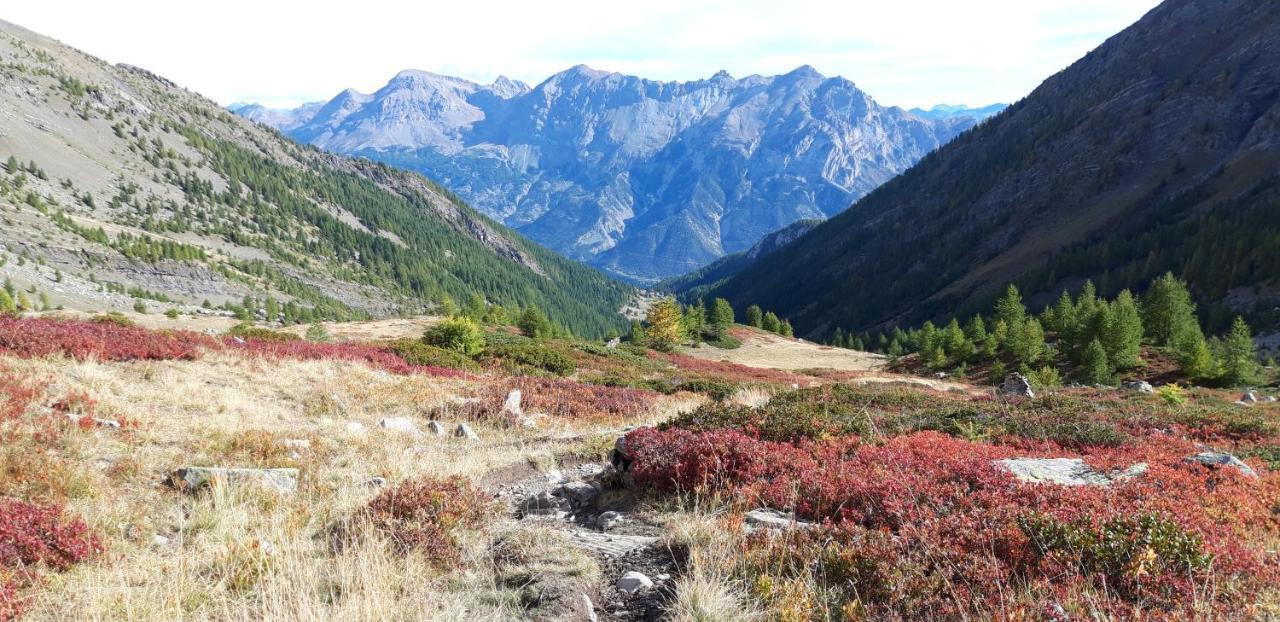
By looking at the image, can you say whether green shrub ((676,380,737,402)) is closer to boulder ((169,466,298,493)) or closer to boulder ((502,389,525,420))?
boulder ((502,389,525,420))

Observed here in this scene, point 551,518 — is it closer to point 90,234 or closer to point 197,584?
point 197,584

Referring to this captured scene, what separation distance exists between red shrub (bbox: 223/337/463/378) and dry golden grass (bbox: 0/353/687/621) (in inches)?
170

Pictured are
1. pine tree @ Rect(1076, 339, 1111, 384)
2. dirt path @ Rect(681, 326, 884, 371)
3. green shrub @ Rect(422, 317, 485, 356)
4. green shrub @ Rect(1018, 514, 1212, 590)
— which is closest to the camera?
green shrub @ Rect(1018, 514, 1212, 590)

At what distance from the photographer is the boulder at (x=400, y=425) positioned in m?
12.3

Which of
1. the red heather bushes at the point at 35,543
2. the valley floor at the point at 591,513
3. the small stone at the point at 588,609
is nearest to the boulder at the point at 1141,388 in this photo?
the valley floor at the point at 591,513

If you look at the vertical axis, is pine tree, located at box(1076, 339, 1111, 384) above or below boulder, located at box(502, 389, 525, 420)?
below

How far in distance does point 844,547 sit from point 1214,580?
8.34 feet

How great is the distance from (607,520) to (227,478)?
4.90 metres

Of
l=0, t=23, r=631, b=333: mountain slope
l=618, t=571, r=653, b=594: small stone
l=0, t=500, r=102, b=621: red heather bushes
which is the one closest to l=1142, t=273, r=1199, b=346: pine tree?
l=618, t=571, r=653, b=594: small stone

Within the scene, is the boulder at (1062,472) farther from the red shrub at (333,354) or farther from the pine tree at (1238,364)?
the pine tree at (1238,364)

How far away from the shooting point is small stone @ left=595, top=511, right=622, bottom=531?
23.7ft

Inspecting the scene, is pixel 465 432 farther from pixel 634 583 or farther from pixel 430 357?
pixel 430 357

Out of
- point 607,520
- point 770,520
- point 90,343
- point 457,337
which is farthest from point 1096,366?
point 90,343

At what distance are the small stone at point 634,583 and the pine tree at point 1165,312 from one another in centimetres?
6291
